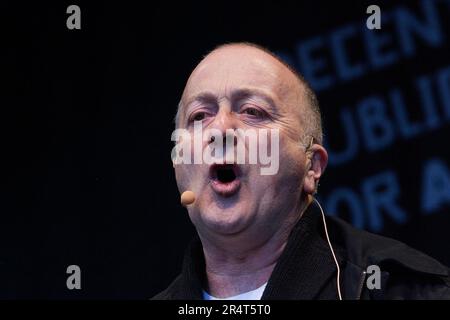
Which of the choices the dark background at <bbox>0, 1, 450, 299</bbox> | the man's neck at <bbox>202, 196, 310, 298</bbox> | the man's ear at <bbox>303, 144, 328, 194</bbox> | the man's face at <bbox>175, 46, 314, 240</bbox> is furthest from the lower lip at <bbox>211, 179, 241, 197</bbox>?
the dark background at <bbox>0, 1, 450, 299</bbox>

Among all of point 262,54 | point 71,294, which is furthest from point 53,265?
point 262,54

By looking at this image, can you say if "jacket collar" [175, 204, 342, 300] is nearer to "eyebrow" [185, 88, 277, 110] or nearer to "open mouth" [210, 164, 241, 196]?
"open mouth" [210, 164, 241, 196]

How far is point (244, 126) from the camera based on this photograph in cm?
204

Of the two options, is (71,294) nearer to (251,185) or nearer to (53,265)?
(53,265)

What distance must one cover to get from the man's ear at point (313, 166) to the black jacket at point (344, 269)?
0.22 ft

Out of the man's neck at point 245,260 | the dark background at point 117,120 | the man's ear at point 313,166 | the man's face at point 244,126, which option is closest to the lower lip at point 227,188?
the man's face at point 244,126

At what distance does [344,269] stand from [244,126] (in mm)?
425

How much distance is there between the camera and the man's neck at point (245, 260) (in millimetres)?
2018

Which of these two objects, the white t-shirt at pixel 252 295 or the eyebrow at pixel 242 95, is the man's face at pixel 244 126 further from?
the white t-shirt at pixel 252 295

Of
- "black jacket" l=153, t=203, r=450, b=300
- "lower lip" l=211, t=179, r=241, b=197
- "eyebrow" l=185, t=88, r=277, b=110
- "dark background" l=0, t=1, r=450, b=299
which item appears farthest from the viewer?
"dark background" l=0, t=1, r=450, b=299

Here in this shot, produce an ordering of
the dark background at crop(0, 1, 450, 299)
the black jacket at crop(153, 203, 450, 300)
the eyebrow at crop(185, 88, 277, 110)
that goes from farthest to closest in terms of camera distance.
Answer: the dark background at crop(0, 1, 450, 299), the eyebrow at crop(185, 88, 277, 110), the black jacket at crop(153, 203, 450, 300)

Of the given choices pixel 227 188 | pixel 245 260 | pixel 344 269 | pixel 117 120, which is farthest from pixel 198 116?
pixel 117 120

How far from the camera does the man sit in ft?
6.13

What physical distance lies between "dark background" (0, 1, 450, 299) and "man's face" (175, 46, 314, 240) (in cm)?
64
